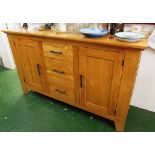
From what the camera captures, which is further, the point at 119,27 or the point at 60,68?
the point at 60,68

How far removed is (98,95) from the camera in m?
1.45

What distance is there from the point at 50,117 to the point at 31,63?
0.67m

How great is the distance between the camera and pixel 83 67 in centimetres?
137

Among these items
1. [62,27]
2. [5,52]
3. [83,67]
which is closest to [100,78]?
[83,67]

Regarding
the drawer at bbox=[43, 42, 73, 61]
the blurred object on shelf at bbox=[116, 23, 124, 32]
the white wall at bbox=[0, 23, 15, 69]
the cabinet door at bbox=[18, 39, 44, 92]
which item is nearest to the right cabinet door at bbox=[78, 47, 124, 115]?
the drawer at bbox=[43, 42, 73, 61]

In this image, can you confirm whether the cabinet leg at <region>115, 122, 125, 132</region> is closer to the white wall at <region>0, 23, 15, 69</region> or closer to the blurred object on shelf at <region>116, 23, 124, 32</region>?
the blurred object on shelf at <region>116, 23, 124, 32</region>

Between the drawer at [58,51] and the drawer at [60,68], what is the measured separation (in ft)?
0.16

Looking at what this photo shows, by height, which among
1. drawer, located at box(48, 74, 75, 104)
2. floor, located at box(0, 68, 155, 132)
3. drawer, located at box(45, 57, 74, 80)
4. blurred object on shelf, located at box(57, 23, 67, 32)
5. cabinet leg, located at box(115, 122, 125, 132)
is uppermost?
blurred object on shelf, located at box(57, 23, 67, 32)

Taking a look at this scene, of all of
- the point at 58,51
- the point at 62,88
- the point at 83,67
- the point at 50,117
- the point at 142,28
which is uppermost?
the point at 142,28

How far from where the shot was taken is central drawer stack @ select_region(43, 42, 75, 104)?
1410mm

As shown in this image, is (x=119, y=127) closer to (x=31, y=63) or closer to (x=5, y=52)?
(x=31, y=63)

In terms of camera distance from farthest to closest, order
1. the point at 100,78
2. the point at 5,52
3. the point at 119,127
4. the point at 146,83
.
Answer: the point at 5,52 < the point at 146,83 < the point at 119,127 < the point at 100,78

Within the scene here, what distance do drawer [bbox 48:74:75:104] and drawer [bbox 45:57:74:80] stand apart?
63 mm

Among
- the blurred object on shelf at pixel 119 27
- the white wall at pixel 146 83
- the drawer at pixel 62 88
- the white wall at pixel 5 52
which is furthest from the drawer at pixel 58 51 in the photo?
the white wall at pixel 5 52
